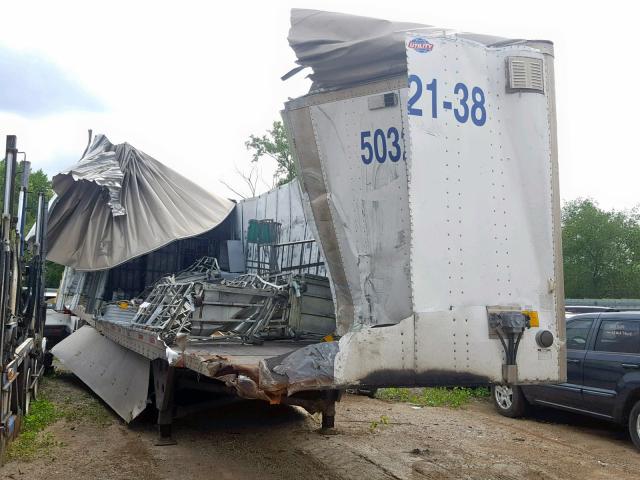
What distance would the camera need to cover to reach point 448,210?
4.24 meters

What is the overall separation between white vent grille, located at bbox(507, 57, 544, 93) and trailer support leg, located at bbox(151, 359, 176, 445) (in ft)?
14.3

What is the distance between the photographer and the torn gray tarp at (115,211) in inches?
384

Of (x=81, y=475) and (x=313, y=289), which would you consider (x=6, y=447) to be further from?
(x=313, y=289)

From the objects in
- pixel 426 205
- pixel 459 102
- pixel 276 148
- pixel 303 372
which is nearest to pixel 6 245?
pixel 303 372

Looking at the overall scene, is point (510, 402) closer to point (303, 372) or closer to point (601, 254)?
point (303, 372)

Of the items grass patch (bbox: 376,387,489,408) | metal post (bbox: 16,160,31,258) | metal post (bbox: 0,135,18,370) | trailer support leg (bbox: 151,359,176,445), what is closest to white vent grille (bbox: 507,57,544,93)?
trailer support leg (bbox: 151,359,176,445)

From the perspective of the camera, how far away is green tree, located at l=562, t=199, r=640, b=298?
31.7 metres

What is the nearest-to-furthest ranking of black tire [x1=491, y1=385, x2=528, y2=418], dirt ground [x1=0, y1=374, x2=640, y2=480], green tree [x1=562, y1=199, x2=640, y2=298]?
dirt ground [x1=0, y1=374, x2=640, y2=480] → black tire [x1=491, y1=385, x2=528, y2=418] → green tree [x1=562, y1=199, x2=640, y2=298]

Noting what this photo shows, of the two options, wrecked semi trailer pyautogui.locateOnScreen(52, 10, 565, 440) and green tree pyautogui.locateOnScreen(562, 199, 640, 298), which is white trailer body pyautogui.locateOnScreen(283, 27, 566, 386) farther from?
green tree pyautogui.locateOnScreen(562, 199, 640, 298)

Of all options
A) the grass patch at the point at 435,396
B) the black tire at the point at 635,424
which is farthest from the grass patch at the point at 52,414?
the black tire at the point at 635,424

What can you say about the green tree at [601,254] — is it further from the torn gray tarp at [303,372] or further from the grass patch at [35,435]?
the torn gray tarp at [303,372]

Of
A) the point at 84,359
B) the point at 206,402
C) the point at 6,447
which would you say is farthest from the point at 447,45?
the point at 84,359

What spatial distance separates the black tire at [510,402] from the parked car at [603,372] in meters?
0.18

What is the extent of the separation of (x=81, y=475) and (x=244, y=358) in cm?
215
